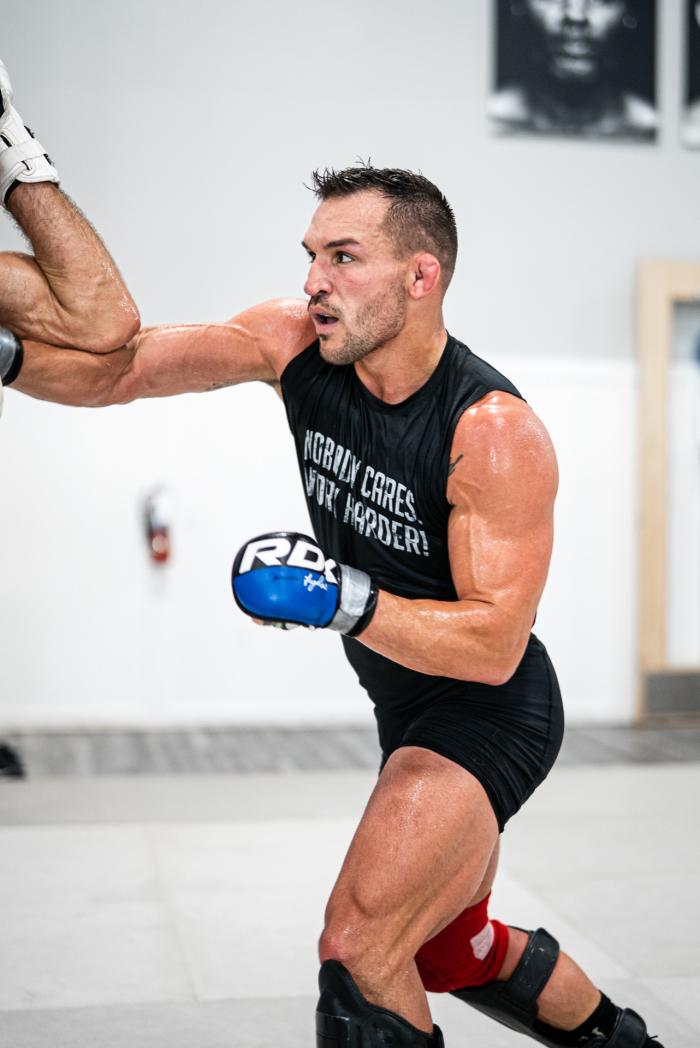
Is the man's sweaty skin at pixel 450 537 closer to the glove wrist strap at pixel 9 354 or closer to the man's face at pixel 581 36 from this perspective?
the glove wrist strap at pixel 9 354

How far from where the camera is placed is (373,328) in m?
2.49

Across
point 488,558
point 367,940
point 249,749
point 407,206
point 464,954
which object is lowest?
point 249,749

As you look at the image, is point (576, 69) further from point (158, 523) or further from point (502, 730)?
point (502, 730)

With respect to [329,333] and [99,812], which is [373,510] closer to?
[329,333]

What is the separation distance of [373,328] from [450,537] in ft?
1.48

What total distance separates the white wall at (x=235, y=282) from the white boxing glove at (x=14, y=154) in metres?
4.71

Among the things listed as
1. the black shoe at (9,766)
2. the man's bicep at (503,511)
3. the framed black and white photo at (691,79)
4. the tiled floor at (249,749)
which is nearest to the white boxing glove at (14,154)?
the man's bicep at (503,511)

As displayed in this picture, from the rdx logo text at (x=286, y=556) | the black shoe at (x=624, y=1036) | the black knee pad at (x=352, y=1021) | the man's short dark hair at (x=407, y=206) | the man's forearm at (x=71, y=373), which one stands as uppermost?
the man's short dark hair at (x=407, y=206)

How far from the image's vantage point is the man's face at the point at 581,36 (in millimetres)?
7516

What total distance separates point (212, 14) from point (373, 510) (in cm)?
550

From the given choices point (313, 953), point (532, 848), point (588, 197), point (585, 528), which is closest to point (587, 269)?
point (588, 197)

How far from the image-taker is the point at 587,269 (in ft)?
24.9

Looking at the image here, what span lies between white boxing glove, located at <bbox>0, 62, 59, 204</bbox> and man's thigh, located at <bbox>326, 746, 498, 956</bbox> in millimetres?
1325

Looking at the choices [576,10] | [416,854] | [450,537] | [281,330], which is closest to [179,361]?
[281,330]
